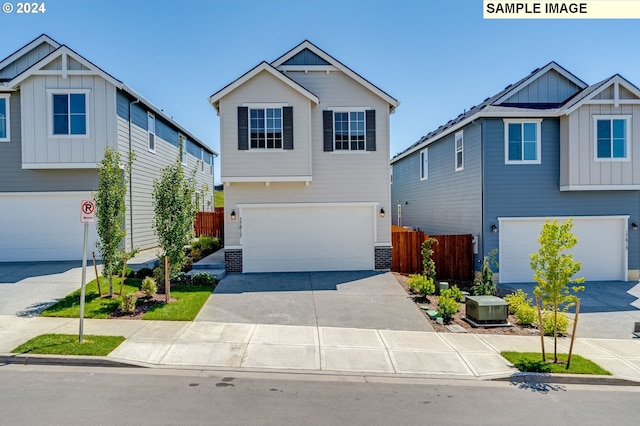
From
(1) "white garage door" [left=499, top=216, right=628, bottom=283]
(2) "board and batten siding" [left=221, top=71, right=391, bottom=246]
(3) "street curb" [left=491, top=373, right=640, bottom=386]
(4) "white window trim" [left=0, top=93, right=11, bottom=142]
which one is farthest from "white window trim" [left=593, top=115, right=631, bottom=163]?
(4) "white window trim" [left=0, top=93, right=11, bottom=142]

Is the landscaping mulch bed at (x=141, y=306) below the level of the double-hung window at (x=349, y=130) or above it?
below

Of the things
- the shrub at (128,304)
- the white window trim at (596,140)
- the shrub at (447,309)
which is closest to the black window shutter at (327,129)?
the shrub at (447,309)

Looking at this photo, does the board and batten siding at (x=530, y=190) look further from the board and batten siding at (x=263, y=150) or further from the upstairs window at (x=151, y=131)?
the upstairs window at (x=151, y=131)

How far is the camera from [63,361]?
7.10 m

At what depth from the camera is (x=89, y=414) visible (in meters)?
5.24

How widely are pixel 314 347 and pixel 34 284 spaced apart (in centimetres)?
926

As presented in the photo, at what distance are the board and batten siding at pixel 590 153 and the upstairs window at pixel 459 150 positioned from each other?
361 cm

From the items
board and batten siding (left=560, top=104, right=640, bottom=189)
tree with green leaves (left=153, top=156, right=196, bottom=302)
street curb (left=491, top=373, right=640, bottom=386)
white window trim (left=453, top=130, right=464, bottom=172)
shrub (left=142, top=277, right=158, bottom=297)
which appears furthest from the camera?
white window trim (left=453, top=130, right=464, bottom=172)

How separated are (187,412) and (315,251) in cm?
1000

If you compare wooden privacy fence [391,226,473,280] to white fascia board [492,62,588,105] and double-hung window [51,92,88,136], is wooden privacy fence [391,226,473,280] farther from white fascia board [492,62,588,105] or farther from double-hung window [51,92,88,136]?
double-hung window [51,92,88,136]

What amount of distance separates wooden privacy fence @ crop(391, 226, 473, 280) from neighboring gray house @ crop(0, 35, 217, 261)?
1077 centimetres

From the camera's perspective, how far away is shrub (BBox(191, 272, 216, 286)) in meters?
12.9

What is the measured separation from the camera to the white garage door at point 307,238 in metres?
15.0

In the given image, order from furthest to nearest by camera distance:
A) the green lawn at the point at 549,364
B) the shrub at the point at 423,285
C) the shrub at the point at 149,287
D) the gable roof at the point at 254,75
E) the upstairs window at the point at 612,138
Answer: the upstairs window at the point at 612,138
the gable roof at the point at 254,75
the shrub at the point at 423,285
the shrub at the point at 149,287
the green lawn at the point at 549,364
